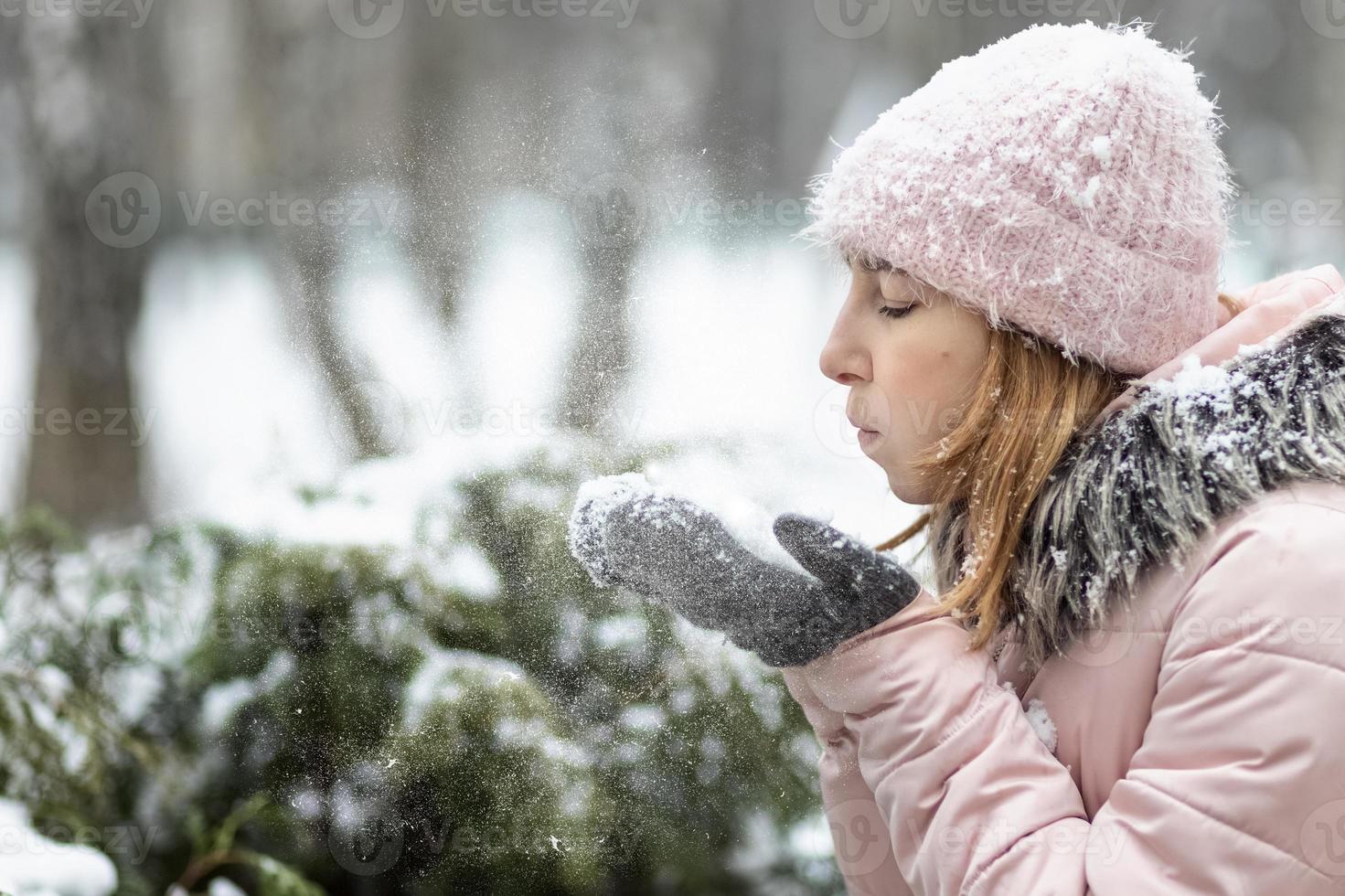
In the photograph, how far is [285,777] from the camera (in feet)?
4.86

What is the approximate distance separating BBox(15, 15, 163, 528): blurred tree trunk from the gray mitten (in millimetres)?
1048

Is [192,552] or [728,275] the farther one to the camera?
[728,275]

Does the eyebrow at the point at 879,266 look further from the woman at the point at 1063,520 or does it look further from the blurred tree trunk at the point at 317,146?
the blurred tree trunk at the point at 317,146

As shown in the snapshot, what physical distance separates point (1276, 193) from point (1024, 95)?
1.28m

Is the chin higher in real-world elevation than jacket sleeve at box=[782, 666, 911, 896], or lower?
higher

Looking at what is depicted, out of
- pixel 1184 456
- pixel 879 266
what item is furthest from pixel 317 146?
pixel 1184 456

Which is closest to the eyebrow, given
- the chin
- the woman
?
the woman

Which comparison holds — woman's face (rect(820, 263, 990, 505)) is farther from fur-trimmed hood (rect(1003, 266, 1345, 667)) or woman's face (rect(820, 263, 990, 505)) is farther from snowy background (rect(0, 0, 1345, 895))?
snowy background (rect(0, 0, 1345, 895))

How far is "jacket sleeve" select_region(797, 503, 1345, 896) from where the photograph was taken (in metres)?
0.70

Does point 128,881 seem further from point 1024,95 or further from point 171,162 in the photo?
point 1024,95

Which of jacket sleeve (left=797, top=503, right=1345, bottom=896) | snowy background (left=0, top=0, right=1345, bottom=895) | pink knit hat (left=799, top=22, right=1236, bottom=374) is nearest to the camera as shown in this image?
jacket sleeve (left=797, top=503, right=1345, bottom=896)

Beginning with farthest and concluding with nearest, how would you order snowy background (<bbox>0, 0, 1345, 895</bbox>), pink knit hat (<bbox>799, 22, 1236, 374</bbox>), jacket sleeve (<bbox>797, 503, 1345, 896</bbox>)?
snowy background (<bbox>0, 0, 1345, 895</bbox>) < pink knit hat (<bbox>799, 22, 1236, 374</bbox>) < jacket sleeve (<bbox>797, 503, 1345, 896</bbox>)

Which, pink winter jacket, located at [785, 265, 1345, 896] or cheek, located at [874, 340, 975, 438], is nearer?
pink winter jacket, located at [785, 265, 1345, 896]

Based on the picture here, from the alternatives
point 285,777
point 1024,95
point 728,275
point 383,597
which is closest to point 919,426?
point 1024,95
